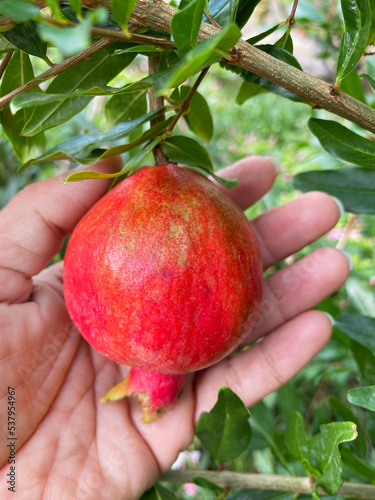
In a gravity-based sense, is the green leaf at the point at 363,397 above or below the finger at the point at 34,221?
below

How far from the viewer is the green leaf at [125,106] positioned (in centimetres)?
84

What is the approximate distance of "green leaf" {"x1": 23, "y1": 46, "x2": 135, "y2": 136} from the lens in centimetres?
69

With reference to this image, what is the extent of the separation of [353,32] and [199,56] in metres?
0.36

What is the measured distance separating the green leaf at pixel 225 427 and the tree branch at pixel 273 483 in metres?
0.06

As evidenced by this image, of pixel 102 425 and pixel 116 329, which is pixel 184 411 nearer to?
pixel 102 425

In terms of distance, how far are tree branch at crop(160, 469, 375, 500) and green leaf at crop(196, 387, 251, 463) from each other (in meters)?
0.06

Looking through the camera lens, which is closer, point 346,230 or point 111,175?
point 111,175

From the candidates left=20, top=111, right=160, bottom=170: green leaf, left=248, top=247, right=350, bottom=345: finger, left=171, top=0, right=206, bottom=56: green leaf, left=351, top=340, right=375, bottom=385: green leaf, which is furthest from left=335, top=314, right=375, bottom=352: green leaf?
left=171, top=0, right=206, bottom=56: green leaf

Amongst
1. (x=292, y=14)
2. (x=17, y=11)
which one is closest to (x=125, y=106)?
(x=292, y=14)

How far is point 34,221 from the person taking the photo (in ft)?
3.22

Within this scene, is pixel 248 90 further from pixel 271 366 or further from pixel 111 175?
pixel 271 366

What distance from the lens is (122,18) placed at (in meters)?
0.46

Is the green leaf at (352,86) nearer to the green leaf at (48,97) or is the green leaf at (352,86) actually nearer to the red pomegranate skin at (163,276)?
the red pomegranate skin at (163,276)

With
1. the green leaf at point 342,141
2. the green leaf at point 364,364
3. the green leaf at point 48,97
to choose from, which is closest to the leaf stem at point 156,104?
the green leaf at point 48,97
